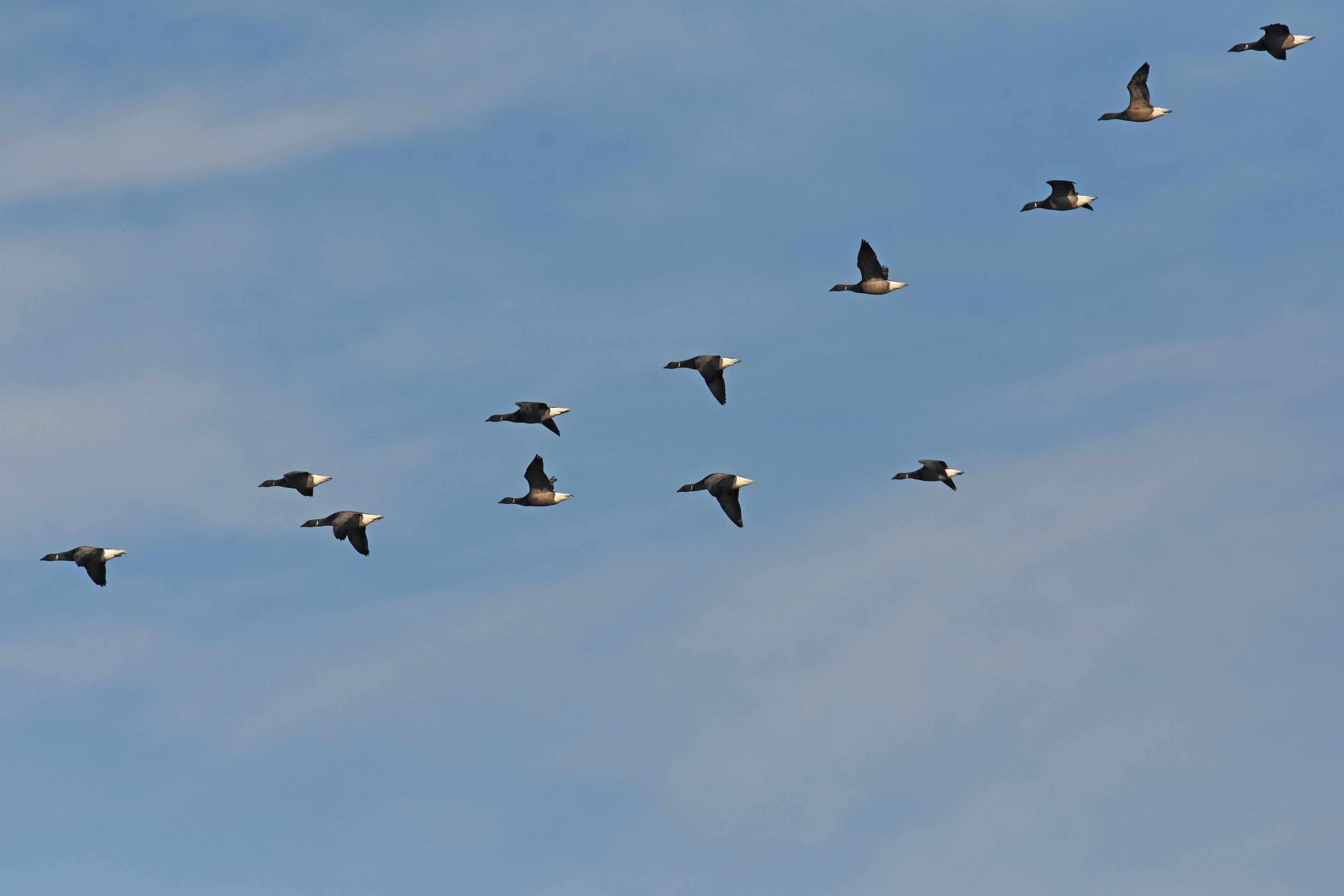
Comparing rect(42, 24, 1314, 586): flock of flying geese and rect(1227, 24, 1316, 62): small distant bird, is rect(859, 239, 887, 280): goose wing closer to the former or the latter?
rect(42, 24, 1314, 586): flock of flying geese

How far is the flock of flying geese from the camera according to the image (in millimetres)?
63938

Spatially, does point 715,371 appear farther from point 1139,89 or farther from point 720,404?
point 1139,89

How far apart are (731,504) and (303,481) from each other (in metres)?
17.4

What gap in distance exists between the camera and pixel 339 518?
64.7 meters

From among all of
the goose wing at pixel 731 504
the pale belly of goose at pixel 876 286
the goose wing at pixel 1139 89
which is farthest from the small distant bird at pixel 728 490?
the goose wing at pixel 1139 89

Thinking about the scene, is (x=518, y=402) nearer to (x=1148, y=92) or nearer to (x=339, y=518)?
(x=339, y=518)

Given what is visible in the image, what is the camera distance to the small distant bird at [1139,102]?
6875 cm

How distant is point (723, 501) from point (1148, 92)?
24.5 meters

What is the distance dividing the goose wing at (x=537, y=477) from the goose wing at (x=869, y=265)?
48.3 feet

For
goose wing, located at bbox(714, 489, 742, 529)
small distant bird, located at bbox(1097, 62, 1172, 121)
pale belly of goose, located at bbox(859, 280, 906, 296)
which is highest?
small distant bird, located at bbox(1097, 62, 1172, 121)

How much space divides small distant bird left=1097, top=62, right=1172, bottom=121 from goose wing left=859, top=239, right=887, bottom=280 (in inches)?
455

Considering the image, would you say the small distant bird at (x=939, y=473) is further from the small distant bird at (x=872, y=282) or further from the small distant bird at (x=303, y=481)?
the small distant bird at (x=303, y=481)

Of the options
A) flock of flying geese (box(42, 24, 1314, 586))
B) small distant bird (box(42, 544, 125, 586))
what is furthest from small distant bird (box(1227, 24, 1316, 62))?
small distant bird (box(42, 544, 125, 586))

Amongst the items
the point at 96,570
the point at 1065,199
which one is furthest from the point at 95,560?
the point at 1065,199
